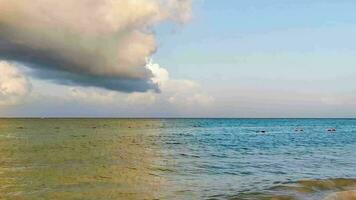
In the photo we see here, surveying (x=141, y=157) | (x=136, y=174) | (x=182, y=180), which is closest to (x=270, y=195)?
(x=182, y=180)

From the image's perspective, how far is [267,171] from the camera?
97.2 ft

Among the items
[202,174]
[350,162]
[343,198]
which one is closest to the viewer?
[343,198]

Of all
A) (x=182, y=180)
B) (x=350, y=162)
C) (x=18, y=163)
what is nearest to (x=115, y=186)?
(x=182, y=180)

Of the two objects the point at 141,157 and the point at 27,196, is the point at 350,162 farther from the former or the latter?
the point at 27,196

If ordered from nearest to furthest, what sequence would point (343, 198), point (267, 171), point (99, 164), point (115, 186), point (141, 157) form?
point (343, 198)
point (115, 186)
point (267, 171)
point (99, 164)
point (141, 157)

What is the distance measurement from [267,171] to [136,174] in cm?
963

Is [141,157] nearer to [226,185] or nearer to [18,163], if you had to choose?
[18,163]

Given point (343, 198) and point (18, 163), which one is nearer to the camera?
point (343, 198)

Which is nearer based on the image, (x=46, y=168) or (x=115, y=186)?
(x=115, y=186)

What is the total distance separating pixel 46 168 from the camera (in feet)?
99.3

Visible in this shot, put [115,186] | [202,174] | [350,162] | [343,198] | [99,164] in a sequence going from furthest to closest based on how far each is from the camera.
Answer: [350,162], [99,164], [202,174], [115,186], [343,198]

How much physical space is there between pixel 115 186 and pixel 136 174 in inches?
193

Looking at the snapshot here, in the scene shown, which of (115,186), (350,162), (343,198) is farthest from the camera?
(350,162)

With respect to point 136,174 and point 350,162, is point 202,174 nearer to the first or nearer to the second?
point 136,174
